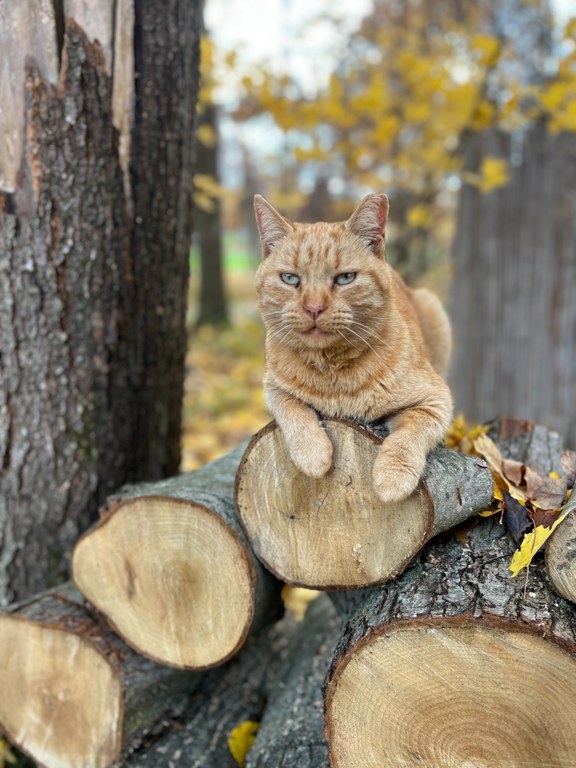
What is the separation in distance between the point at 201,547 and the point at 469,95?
4.10 m

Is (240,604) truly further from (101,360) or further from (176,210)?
(176,210)

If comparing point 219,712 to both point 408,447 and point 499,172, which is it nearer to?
point 408,447

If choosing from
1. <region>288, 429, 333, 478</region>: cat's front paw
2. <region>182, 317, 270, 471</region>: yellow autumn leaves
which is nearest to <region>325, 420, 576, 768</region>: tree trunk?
<region>288, 429, 333, 478</region>: cat's front paw

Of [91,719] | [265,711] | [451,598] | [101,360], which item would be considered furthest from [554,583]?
[101,360]

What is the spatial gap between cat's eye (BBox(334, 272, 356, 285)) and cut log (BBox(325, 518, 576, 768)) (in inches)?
37.0

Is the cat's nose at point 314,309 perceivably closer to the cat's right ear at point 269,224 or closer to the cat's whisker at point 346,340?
the cat's whisker at point 346,340

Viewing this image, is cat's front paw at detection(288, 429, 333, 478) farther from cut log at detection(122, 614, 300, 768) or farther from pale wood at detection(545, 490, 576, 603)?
cut log at detection(122, 614, 300, 768)

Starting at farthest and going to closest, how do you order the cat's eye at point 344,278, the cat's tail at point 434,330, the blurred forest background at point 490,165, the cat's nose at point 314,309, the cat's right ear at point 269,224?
the blurred forest background at point 490,165 < the cat's tail at point 434,330 < the cat's right ear at point 269,224 < the cat's eye at point 344,278 < the cat's nose at point 314,309

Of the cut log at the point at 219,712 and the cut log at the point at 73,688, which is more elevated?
the cut log at the point at 73,688

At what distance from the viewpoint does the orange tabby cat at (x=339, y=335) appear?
6.47 feet

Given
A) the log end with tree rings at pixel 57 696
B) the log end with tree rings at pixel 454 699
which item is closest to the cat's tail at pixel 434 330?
the log end with tree rings at pixel 454 699

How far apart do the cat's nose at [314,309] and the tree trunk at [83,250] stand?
111cm

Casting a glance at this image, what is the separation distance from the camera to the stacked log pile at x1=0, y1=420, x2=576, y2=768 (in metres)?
1.61

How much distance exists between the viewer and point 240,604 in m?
2.04
